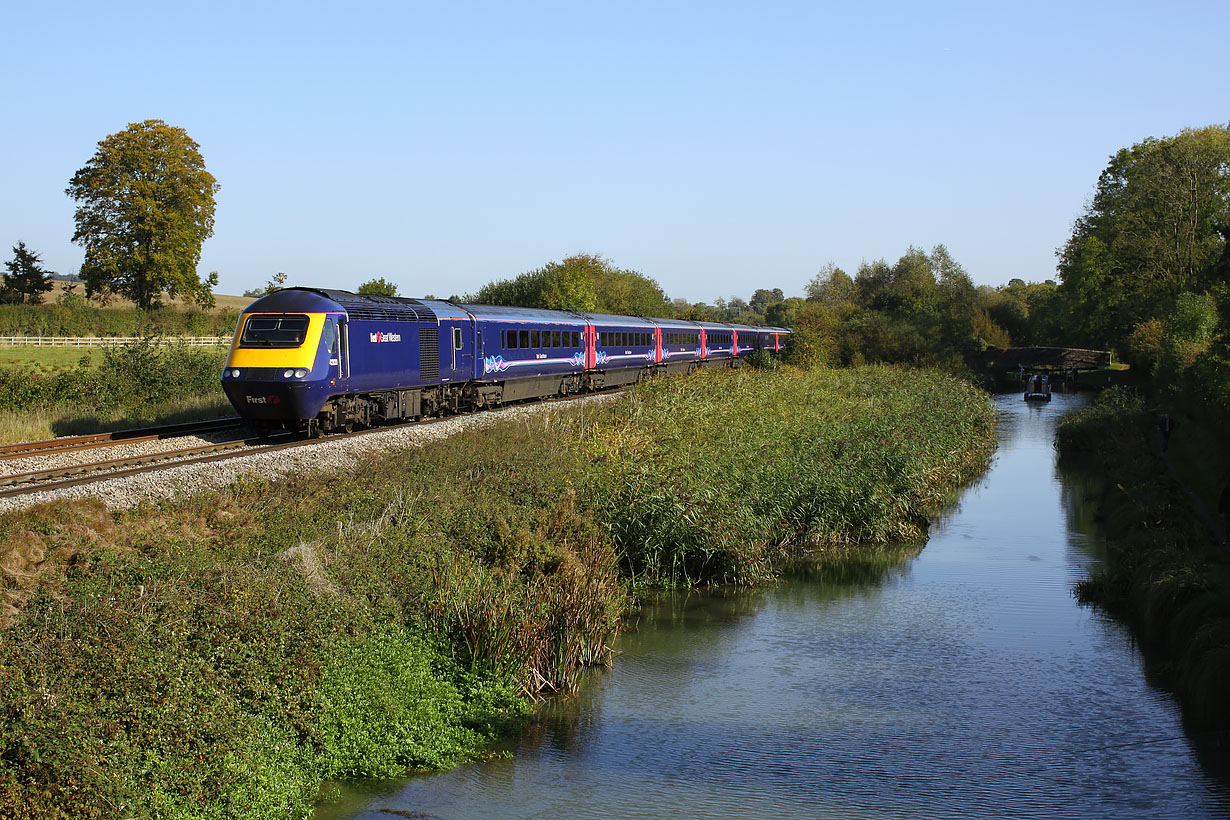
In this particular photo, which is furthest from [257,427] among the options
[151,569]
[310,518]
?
[151,569]

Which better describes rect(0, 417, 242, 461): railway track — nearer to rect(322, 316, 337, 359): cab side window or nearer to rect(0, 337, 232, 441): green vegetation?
rect(0, 337, 232, 441): green vegetation

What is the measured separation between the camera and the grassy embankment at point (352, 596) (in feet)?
26.3

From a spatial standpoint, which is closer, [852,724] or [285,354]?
[852,724]

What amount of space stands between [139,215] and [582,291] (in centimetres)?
2549

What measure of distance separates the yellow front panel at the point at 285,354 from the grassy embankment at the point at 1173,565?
15196 mm

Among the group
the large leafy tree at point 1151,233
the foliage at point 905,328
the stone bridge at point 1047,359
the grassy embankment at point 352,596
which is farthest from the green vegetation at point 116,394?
the stone bridge at point 1047,359

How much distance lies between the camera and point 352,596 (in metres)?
11.1

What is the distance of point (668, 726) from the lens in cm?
1209

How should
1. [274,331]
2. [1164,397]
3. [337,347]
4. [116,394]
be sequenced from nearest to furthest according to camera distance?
[274,331] → [337,347] → [116,394] → [1164,397]

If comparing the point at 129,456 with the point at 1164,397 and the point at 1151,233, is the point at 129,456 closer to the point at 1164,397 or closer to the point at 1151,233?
the point at 1164,397

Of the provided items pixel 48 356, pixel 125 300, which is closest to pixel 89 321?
pixel 48 356

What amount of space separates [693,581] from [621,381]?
26.5 m

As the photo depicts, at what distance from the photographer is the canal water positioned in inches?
399

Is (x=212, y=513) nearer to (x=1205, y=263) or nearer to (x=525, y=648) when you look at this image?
(x=525, y=648)
